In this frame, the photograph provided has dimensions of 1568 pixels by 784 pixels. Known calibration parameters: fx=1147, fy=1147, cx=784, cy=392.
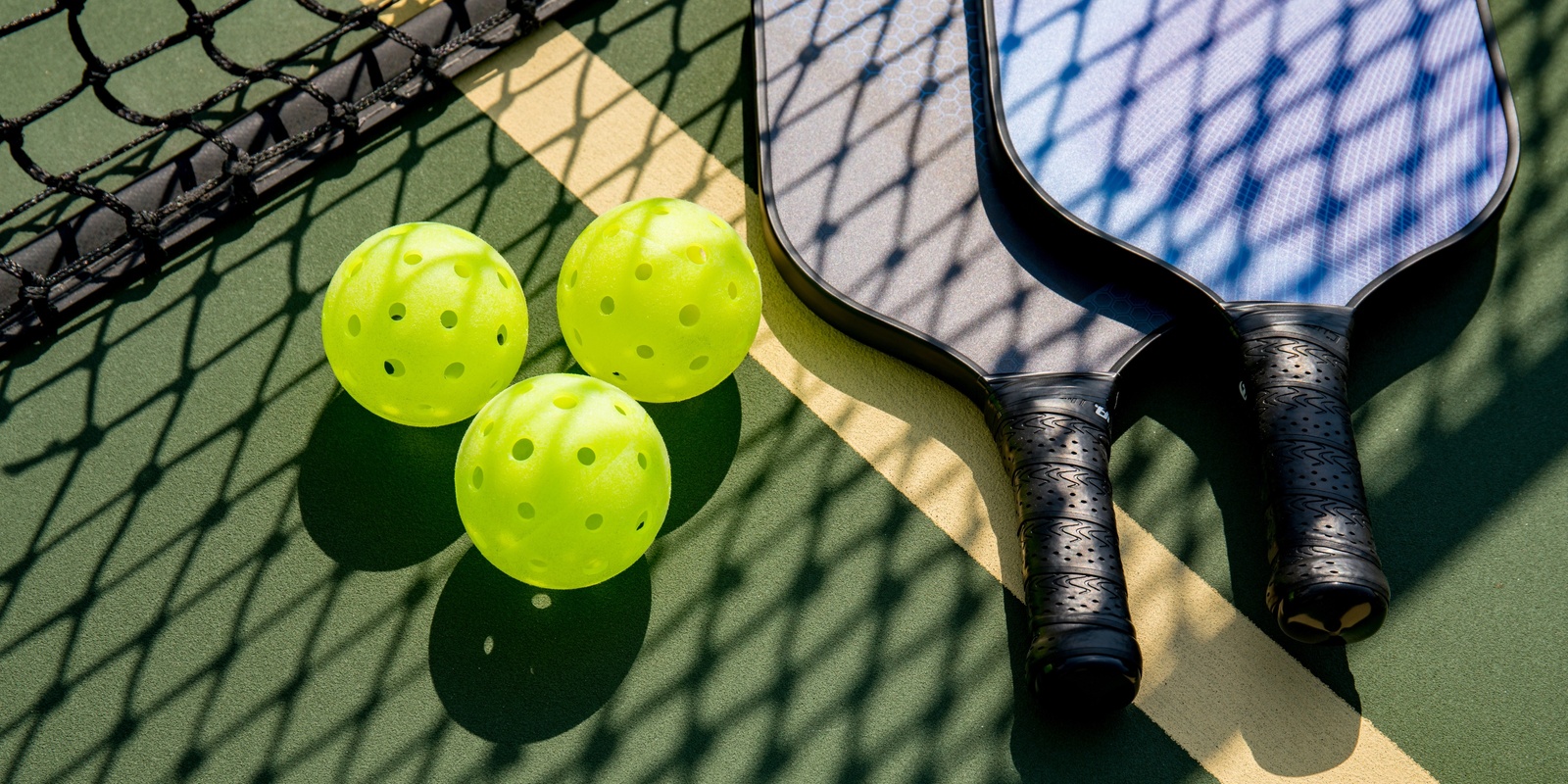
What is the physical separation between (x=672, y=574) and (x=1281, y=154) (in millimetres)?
1617

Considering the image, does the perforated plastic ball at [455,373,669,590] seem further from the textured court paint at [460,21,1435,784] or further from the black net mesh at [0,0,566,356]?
the black net mesh at [0,0,566,356]

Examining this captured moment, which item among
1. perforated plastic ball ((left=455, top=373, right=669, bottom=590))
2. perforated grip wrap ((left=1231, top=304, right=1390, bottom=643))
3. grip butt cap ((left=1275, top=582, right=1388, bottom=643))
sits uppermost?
perforated plastic ball ((left=455, top=373, right=669, bottom=590))

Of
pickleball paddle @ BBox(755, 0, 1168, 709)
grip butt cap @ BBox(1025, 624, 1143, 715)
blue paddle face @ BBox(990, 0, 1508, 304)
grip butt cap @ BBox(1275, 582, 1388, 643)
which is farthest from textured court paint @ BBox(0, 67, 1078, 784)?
blue paddle face @ BBox(990, 0, 1508, 304)

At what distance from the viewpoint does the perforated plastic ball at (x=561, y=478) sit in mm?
2047

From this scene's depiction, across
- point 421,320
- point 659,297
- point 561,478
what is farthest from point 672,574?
point 421,320

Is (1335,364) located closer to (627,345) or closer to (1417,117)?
(1417,117)

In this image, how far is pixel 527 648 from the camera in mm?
2377

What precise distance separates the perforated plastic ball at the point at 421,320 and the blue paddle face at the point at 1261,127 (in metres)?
1.20

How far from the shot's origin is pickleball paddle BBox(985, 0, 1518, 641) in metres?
2.32

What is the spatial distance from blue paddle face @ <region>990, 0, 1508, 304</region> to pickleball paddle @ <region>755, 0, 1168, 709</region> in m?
0.17

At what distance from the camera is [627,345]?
89.7 inches

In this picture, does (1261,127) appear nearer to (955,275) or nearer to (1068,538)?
(955,275)

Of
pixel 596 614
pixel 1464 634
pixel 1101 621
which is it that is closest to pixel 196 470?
pixel 596 614

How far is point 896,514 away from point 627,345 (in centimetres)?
72
